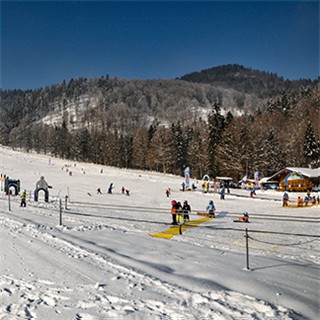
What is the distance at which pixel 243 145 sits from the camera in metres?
59.5

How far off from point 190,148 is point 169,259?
230 feet

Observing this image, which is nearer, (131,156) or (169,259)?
(169,259)

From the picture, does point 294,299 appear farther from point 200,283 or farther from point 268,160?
point 268,160

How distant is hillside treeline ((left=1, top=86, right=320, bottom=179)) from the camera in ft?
197

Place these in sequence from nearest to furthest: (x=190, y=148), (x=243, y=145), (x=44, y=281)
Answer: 1. (x=44, y=281)
2. (x=243, y=145)
3. (x=190, y=148)

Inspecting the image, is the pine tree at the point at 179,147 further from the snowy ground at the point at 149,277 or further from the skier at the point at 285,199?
the snowy ground at the point at 149,277

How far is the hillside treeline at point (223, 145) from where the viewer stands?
60094mm

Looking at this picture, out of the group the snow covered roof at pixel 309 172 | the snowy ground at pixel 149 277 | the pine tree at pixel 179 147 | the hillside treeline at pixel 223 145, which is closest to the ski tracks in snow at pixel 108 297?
the snowy ground at pixel 149 277

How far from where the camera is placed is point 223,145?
62375 millimetres

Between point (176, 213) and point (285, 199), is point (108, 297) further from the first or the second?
point (285, 199)

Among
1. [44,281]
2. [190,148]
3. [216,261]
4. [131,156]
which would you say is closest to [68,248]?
[44,281]

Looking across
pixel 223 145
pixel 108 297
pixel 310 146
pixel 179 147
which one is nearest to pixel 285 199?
pixel 108 297

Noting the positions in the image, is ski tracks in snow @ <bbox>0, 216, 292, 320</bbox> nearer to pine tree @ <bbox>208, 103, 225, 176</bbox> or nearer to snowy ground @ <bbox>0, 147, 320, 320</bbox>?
snowy ground @ <bbox>0, 147, 320, 320</bbox>

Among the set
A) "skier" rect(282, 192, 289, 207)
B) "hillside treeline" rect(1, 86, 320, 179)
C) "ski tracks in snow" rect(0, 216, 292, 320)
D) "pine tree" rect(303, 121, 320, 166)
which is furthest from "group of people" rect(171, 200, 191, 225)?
"pine tree" rect(303, 121, 320, 166)
